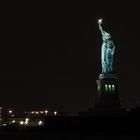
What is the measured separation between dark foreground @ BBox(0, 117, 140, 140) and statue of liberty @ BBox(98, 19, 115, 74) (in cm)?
1324

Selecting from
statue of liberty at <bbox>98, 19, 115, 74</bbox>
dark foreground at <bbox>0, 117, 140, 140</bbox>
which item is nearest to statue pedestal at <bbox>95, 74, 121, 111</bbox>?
statue of liberty at <bbox>98, 19, 115, 74</bbox>

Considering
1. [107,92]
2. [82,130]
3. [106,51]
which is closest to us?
[82,130]

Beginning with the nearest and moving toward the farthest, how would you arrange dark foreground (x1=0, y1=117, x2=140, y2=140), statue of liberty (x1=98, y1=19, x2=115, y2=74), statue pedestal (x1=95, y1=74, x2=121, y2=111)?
dark foreground (x1=0, y1=117, x2=140, y2=140)
statue pedestal (x1=95, y1=74, x2=121, y2=111)
statue of liberty (x1=98, y1=19, x2=115, y2=74)

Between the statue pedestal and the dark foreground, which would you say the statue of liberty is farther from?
Result: the dark foreground

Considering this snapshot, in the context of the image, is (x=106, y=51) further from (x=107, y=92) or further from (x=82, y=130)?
(x=82, y=130)

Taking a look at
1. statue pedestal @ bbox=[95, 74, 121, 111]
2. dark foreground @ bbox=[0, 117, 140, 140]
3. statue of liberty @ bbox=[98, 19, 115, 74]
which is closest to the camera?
dark foreground @ bbox=[0, 117, 140, 140]

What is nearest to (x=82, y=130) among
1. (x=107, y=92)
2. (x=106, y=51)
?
(x=107, y=92)

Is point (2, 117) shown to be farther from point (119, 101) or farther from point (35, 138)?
point (35, 138)

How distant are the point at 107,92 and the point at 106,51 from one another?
14.8 feet

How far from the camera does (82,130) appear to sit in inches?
2904

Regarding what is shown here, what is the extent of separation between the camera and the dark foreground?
67.9 meters

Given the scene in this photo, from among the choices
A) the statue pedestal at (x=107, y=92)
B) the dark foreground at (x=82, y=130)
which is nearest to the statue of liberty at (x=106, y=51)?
the statue pedestal at (x=107, y=92)

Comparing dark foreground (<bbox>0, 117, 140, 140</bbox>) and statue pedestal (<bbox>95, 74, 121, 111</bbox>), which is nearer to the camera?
dark foreground (<bbox>0, 117, 140, 140</bbox>)

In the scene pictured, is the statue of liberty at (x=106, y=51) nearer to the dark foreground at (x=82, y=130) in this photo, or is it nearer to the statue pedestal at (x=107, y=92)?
the statue pedestal at (x=107, y=92)
